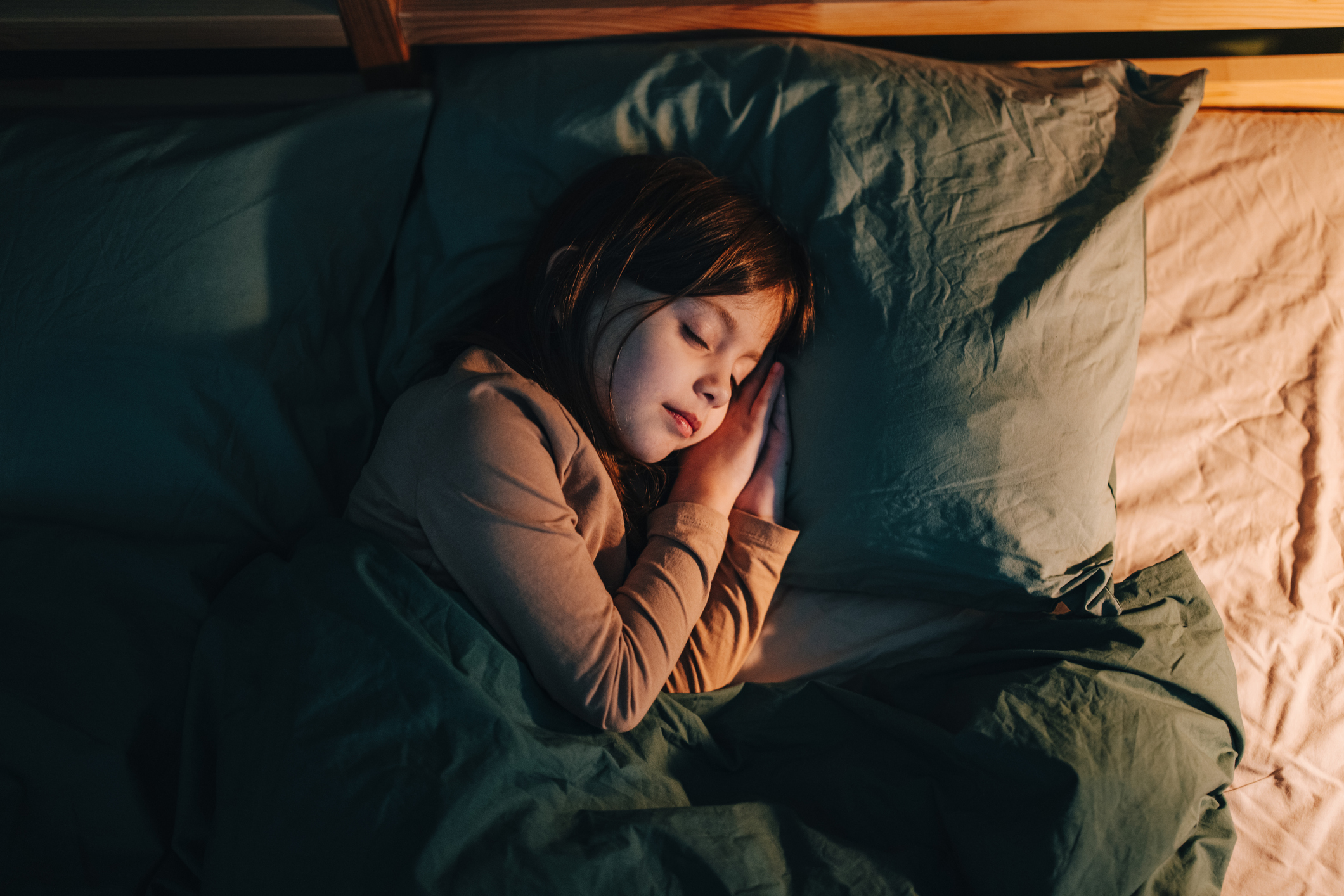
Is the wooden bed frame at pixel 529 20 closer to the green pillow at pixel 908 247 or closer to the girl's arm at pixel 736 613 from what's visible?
the green pillow at pixel 908 247

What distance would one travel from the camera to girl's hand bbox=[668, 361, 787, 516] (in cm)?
96

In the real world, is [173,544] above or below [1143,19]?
below

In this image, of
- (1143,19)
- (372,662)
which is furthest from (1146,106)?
(372,662)

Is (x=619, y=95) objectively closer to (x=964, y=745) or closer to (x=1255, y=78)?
(x=964, y=745)

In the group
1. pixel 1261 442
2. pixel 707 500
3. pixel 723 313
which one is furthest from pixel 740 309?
pixel 1261 442

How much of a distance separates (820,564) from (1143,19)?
2.90 feet

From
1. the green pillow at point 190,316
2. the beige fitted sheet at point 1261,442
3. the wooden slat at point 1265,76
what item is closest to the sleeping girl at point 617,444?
the green pillow at point 190,316

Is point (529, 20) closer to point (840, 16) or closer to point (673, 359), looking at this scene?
point (840, 16)

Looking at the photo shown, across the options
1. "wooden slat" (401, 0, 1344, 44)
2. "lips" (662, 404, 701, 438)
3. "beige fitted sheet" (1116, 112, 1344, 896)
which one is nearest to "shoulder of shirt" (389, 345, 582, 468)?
"lips" (662, 404, 701, 438)

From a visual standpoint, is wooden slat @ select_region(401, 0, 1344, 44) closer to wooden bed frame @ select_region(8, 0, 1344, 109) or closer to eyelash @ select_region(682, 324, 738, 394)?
wooden bed frame @ select_region(8, 0, 1344, 109)

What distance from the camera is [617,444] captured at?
93 centimetres

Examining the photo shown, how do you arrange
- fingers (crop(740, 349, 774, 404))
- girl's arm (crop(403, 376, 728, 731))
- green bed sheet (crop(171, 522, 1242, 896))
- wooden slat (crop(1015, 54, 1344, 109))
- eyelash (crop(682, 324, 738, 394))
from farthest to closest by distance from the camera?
wooden slat (crop(1015, 54, 1344, 109)) < fingers (crop(740, 349, 774, 404)) < eyelash (crop(682, 324, 738, 394)) < girl's arm (crop(403, 376, 728, 731)) < green bed sheet (crop(171, 522, 1242, 896))

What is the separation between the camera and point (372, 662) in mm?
728

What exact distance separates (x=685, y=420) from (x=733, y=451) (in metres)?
0.10
